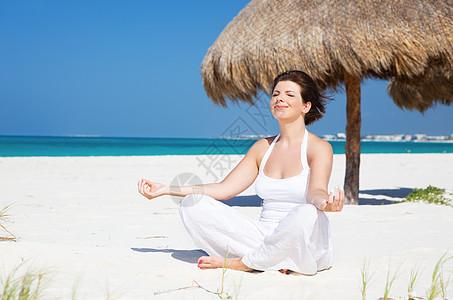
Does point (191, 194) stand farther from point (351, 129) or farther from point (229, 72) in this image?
point (351, 129)

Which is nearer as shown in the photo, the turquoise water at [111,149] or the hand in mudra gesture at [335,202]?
the hand in mudra gesture at [335,202]

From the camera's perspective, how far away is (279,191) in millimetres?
2463

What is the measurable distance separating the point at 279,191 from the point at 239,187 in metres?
0.32

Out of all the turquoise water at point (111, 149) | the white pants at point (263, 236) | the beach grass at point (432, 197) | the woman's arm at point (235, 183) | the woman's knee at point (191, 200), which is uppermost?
the turquoise water at point (111, 149)

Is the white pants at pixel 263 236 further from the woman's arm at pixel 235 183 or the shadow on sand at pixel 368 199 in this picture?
the shadow on sand at pixel 368 199

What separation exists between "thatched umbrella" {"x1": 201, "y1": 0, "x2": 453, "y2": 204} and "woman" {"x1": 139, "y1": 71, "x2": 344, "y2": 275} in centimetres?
252

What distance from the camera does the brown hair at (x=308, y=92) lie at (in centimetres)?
255

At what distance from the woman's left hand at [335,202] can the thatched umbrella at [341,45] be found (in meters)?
3.25

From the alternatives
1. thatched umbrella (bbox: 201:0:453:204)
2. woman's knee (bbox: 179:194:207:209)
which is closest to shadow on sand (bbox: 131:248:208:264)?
woman's knee (bbox: 179:194:207:209)

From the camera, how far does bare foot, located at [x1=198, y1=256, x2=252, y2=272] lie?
94.3 inches

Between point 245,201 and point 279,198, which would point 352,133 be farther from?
point 279,198

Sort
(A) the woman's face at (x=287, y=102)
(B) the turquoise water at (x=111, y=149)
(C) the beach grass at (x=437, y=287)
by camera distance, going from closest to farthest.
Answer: (C) the beach grass at (x=437, y=287) → (A) the woman's face at (x=287, y=102) → (B) the turquoise water at (x=111, y=149)

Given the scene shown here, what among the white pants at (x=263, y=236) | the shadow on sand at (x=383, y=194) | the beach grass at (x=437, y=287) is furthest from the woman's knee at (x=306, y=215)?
the shadow on sand at (x=383, y=194)

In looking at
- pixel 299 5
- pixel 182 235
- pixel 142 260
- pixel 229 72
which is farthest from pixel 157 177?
pixel 142 260
